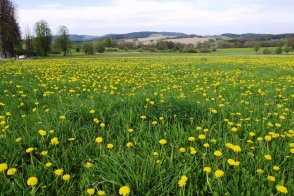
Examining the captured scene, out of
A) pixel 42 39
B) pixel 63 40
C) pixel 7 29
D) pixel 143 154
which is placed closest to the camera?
pixel 143 154

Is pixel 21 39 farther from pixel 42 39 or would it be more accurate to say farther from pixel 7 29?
pixel 42 39

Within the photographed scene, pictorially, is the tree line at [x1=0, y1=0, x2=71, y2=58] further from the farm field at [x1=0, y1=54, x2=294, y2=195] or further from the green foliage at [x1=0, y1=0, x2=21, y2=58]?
the farm field at [x1=0, y1=54, x2=294, y2=195]

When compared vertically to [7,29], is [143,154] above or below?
below

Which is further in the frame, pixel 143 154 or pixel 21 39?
pixel 21 39

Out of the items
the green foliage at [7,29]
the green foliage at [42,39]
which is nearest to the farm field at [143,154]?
the green foliage at [7,29]

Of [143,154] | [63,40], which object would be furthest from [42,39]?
[143,154]

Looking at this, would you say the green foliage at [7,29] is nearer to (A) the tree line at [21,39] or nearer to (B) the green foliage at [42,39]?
(A) the tree line at [21,39]

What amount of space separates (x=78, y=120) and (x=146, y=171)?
179cm

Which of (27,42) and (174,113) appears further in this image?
(27,42)

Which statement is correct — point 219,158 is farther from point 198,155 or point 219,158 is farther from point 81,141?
point 81,141

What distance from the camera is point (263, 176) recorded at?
6.54ft

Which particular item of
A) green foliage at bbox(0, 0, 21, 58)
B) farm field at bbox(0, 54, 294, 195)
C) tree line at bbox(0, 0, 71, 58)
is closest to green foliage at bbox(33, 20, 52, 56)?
tree line at bbox(0, 0, 71, 58)

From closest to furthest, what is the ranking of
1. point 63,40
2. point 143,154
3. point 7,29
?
point 143,154 → point 7,29 → point 63,40

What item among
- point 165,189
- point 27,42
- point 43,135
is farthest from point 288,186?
point 27,42
